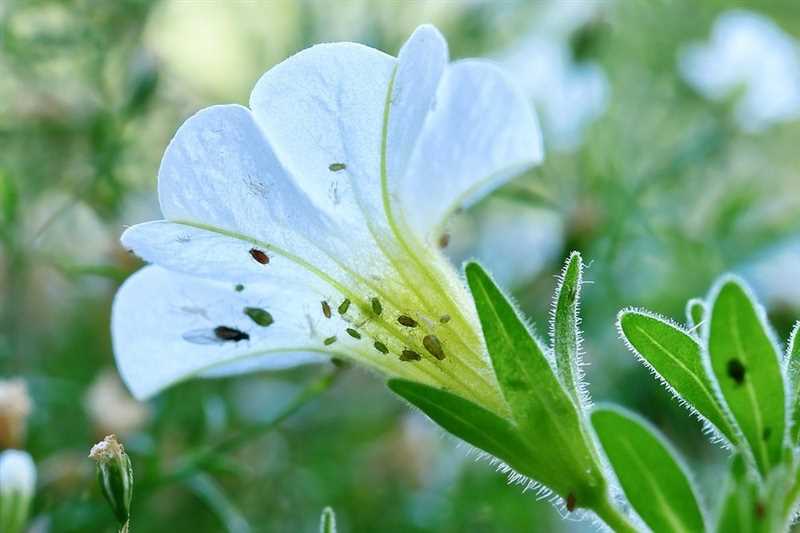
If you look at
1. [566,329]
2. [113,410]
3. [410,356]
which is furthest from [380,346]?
[113,410]

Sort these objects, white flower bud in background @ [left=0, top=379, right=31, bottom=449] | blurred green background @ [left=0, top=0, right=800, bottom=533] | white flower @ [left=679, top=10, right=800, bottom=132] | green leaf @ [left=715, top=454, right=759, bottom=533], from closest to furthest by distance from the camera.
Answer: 1. green leaf @ [left=715, top=454, right=759, bottom=533]
2. white flower bud in background @ [left=0, top=379, right=31, bottom=449]
3. blurred green background @ [left=0, top=0, right=800, bottom=533]
4. white flower @ [left=679, top=10, right=800, bottom=132]

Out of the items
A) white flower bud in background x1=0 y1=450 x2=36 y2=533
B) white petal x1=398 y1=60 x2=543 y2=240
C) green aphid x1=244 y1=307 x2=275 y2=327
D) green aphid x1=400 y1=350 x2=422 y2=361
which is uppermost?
white petal x1=398 y1=60 x2=543 y2=240

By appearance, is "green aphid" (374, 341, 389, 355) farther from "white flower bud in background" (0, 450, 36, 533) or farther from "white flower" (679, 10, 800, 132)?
"white flower" (679, 10, 800, 132)

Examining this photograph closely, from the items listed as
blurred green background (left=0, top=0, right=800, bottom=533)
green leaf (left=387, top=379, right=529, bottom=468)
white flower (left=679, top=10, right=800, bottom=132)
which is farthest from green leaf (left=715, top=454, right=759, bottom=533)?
white flower (left=679, top=10, right=800, bottom=132)

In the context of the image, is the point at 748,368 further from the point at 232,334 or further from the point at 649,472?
the point at 232,334

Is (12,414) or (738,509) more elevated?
(738,509)
